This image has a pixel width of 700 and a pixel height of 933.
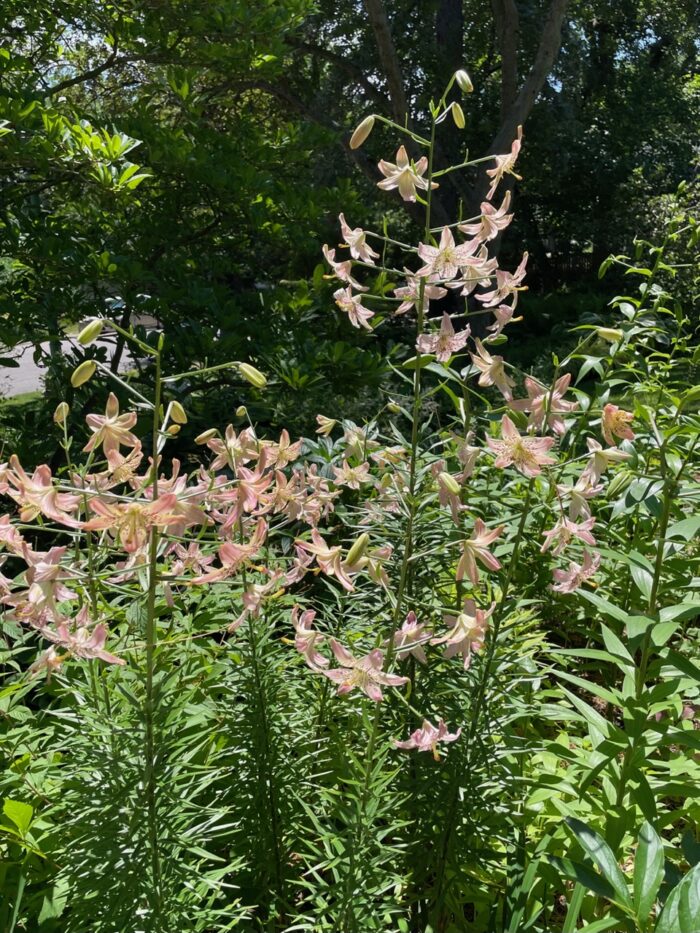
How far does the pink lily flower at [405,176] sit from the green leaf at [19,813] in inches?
52.9

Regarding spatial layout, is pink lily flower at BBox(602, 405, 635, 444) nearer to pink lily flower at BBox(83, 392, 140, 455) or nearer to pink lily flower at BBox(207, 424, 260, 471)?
pink lily flower at BBox(207, 424, 260, 471)

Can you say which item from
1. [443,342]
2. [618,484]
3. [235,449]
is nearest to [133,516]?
[235,449]

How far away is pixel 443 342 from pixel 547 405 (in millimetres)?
205

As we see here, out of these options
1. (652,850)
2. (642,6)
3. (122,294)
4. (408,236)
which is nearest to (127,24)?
(122,294)

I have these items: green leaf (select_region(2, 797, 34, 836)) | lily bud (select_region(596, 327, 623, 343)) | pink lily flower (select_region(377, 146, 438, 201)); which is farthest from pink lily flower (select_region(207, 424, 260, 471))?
green leaf (select_region(2, 797, 34, 836))

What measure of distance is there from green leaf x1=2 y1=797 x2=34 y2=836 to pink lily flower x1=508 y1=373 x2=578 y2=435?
1194 mm

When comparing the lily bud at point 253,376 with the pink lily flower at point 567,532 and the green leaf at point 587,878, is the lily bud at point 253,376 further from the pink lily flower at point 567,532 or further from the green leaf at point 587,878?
the green leaf at point 587,878

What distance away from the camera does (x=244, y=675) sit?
1.66 meters

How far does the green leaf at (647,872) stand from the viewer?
112 cm

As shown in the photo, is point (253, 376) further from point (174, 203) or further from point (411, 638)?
point (174, 203)

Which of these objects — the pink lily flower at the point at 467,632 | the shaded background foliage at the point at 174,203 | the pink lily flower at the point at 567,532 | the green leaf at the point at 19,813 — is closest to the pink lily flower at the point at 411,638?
the pink lily flower at the point at 467,632

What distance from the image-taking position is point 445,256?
1.29 m

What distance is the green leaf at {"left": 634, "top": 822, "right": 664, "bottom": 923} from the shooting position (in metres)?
1.12

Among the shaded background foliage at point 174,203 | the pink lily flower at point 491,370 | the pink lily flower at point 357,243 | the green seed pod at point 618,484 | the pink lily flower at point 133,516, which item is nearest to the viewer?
the pink lily flower at point 133,516
